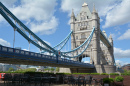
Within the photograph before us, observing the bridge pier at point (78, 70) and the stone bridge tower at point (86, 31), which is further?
the stone bridge tower at point (86, 31)

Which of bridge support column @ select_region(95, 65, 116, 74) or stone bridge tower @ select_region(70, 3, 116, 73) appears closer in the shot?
bridge support column @ select_region(95, 65, 116, 74)

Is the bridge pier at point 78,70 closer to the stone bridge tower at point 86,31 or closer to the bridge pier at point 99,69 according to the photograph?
the bridge pier at point 99,69

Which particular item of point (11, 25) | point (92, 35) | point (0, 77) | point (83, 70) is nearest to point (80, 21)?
point (92, 35)

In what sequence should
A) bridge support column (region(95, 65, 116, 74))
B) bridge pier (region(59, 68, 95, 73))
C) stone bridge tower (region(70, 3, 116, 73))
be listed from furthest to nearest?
stone bridge tower (region(70, 3, 116, 73))
bridge pier (region(59, 68, 95, 73))
bridge support column (region(95, 65, 116, 74))

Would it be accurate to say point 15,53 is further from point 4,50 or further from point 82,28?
point 82,28

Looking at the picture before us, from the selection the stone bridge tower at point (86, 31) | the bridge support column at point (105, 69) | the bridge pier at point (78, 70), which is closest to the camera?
the bridge support column at point (105, 69)

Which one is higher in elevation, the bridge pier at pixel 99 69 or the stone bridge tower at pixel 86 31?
the stone bridge tower at pixel 86 31

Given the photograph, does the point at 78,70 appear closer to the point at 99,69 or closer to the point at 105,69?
the point at 99,69

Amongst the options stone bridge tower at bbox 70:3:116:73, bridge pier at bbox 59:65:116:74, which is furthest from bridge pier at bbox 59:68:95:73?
stone bridge tower at bbox 70:3:116:73

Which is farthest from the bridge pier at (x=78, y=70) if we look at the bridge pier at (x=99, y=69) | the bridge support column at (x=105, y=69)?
the bridge support column at (x=105, y=69)

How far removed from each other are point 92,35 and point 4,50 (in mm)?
43139

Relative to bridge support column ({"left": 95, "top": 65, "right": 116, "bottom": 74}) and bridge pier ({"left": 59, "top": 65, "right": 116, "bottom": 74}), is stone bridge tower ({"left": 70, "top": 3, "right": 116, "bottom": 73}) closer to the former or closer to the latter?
bridge pier ({"left": 59, "top": 65, "right": 116, "bottom": 74})

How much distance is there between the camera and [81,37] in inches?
2334

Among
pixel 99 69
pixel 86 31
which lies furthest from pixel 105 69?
pixel 86 31
